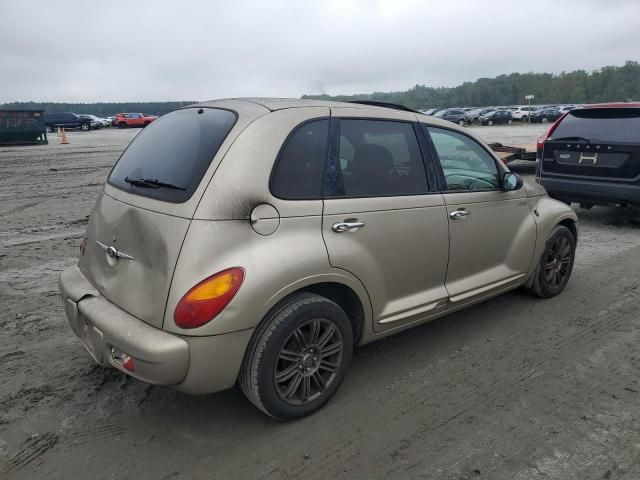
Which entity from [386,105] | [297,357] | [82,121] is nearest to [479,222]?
[386,105]

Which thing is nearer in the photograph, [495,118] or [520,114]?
[495,118]

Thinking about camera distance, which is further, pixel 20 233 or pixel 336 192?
pixel 20 233

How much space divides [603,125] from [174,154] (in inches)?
248

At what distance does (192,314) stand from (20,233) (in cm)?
582

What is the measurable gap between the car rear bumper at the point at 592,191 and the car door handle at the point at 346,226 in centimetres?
529

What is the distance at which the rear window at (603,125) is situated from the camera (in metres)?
6.67

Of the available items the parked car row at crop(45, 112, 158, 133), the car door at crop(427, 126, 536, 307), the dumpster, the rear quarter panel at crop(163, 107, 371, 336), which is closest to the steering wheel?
the car door at crop(427, 126, 536, 307)

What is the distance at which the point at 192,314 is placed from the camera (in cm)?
237

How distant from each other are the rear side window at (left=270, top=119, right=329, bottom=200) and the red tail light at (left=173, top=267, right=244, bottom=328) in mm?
569

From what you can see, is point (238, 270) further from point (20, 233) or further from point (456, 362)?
point (20, 233)

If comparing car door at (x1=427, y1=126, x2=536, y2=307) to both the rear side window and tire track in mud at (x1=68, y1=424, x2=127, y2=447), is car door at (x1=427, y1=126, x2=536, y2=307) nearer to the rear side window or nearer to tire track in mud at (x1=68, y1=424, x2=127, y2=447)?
the rear side window

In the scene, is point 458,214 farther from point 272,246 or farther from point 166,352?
point 166,352

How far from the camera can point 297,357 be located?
2744mm

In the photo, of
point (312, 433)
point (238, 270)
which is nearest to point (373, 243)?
point (238, 270)
